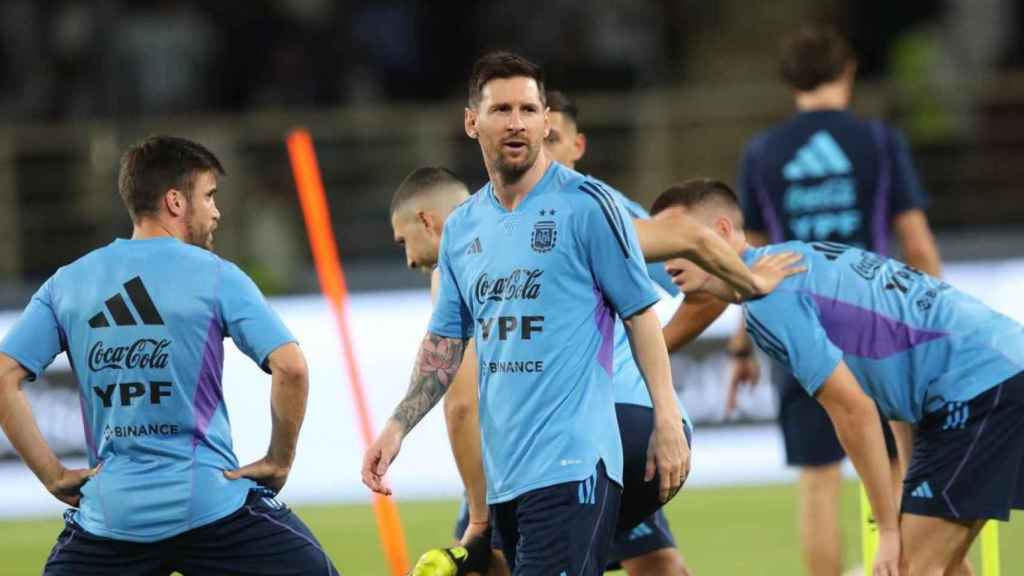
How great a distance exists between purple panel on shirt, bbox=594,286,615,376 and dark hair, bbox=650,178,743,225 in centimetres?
94

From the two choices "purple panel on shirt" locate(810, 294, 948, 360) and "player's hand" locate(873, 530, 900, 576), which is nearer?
"player's hand" locate(873, 530, 900, 576)

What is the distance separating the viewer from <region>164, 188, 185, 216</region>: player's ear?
5641 mm

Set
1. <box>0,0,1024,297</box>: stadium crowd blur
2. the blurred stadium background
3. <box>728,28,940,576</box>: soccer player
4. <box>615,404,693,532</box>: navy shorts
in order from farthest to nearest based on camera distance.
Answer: <box>0,0,1024,297</box>: stadium crowd blur
the blurred stadium background
<box>728,28,940,576</box>: soccer player
<box>615,404,693,532</box>: navy shorts

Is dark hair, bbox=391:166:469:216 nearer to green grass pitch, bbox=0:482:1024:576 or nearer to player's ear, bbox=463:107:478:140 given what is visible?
player's ear, bbox=463:107:478:140

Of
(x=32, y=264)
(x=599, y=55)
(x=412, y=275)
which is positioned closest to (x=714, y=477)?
(x=412, y=275)

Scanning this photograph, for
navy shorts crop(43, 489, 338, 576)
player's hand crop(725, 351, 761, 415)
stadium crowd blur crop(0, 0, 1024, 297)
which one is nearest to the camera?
navy shorts crop(43, 489, 338, 576)

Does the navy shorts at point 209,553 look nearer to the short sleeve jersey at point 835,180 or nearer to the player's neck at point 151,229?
the player's neck at point 151,229

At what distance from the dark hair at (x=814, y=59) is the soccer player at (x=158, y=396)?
10.4ft

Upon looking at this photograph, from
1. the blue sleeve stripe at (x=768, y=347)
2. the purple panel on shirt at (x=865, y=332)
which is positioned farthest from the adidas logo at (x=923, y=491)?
the blue sleeve stripe at (x=768, y=347)

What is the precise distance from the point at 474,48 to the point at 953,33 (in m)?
4.13

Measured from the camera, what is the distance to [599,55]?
15.4 meters

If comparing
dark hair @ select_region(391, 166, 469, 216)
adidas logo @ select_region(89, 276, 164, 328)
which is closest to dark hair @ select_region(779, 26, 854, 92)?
dark hair @ select_region(391, 166, 469, 216)

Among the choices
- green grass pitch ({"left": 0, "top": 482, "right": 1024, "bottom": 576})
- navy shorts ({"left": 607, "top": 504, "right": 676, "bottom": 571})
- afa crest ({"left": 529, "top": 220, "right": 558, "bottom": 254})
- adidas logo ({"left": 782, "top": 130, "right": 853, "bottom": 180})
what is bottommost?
green grass pitch ({"left": 0, "top": 482, "right": 1024, "bottom": 576})

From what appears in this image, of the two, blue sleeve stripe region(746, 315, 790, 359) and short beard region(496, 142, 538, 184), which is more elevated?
short beard region(496, 142, 538, 184)
